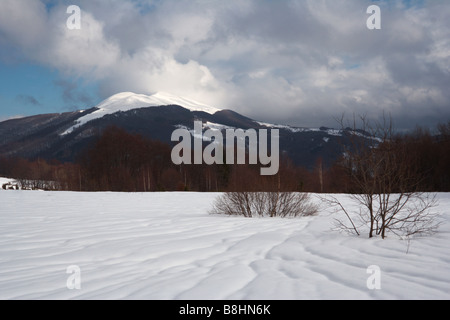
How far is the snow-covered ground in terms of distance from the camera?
294 centimetres

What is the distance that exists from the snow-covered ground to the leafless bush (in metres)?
4.01

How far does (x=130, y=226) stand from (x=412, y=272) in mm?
6234

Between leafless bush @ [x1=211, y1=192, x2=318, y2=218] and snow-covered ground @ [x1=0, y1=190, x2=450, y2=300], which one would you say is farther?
leafless bush @ [x1=211, y1=192, x2=318, y2=218]

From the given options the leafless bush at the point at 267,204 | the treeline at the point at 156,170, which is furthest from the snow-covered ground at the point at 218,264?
the treeline at the point at 156,170

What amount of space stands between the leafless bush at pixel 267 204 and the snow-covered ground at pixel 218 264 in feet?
13.2

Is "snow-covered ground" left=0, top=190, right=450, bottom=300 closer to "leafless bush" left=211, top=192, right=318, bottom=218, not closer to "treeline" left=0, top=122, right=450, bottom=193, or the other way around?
"leafless bush" left=211, top=192, right=318, bottom=218

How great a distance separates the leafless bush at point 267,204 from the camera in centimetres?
1075

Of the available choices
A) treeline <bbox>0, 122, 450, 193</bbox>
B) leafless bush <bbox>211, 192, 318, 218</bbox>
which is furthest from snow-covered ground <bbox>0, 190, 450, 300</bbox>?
treeline <bbox>0, 122, 450, 193</bbox>

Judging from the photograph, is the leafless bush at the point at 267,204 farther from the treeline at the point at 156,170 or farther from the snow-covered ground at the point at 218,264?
the treeline at the point at 156,170

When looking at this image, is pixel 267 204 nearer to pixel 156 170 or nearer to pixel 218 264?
pixel 218 264

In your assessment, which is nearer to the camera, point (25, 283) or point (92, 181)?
point (25, 283)

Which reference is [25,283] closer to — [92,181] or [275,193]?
[275,193]
